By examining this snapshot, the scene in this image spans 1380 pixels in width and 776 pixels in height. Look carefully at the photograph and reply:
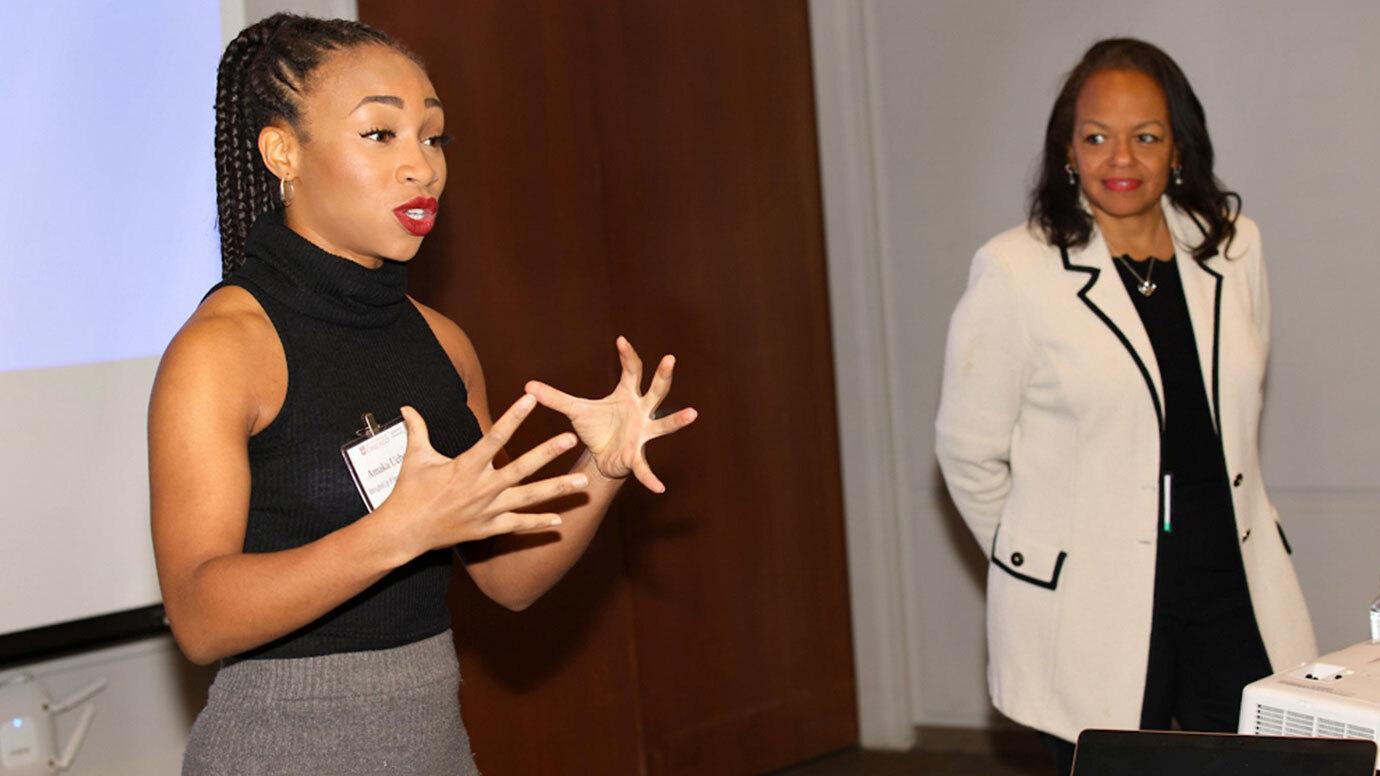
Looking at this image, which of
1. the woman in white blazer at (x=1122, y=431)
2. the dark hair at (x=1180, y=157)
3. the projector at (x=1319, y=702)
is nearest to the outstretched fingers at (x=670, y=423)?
the projector at (x=1319, y=702)

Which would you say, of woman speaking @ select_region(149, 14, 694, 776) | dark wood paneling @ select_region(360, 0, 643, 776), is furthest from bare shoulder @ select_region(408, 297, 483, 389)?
dark wood paneling @ select_region(360, 0, 643, 776)

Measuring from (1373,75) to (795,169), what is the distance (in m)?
1.51

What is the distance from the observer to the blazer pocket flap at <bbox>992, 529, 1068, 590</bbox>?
2434 mm

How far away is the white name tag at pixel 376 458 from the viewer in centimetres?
145

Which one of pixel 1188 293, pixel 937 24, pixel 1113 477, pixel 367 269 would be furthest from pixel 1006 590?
pixel 937 24

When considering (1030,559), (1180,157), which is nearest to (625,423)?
(1030,559)

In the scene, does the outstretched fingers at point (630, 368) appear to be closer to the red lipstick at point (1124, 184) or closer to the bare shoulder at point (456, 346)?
the bare shoulder at point (456, 346)

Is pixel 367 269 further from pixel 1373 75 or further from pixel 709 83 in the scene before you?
pixel 1373 75

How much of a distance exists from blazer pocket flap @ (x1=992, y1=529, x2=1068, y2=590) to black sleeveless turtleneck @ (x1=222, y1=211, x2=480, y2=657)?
3.82ft

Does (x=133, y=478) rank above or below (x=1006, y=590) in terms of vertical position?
above

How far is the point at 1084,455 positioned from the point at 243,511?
151cm

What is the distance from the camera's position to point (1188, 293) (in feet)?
8.16

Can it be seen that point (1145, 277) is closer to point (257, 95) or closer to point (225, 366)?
point (257, 95)

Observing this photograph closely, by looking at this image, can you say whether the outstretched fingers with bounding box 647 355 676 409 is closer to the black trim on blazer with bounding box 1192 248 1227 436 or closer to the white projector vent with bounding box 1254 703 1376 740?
the white projector vent with bounding box 1254 703 1376 740
